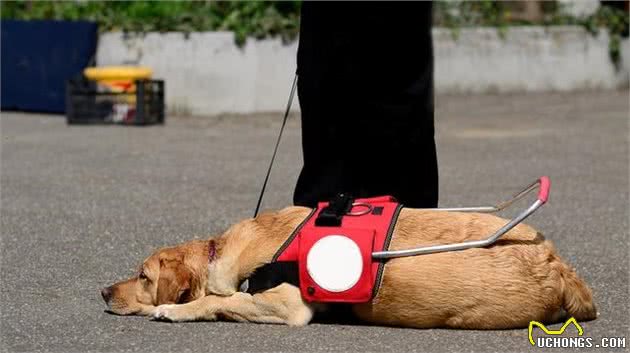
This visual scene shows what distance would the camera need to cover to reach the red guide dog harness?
5.11 metres

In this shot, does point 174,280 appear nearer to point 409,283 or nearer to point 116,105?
point 409,283

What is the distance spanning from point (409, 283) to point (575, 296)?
0.68 meters

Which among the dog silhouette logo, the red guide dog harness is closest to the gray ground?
the dog silhouette logo

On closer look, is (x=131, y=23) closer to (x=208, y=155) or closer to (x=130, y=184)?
(x=208, y=155)

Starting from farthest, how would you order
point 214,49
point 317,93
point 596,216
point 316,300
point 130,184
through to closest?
1. point 214,49
2. point 130,184
3. point 596,216
4. point 317,93
5. point 316,300

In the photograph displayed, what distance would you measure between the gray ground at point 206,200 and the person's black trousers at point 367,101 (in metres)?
0.90

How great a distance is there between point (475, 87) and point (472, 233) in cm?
1299

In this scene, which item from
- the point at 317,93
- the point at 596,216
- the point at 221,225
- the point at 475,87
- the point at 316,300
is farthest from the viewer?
the point at 475,87

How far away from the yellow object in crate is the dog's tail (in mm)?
9307

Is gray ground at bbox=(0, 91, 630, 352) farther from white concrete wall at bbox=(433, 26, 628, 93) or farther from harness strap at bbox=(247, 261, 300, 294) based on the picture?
white concrete wall at bbox=(433, 26, 628, 93)

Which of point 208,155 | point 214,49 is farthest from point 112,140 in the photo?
point 214,49

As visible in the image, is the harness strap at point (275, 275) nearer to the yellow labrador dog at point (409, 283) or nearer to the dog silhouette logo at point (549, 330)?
the yellow labrador dog at point (409, 283)

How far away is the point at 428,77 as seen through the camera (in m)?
5.91

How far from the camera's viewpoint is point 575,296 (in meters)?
5.27
